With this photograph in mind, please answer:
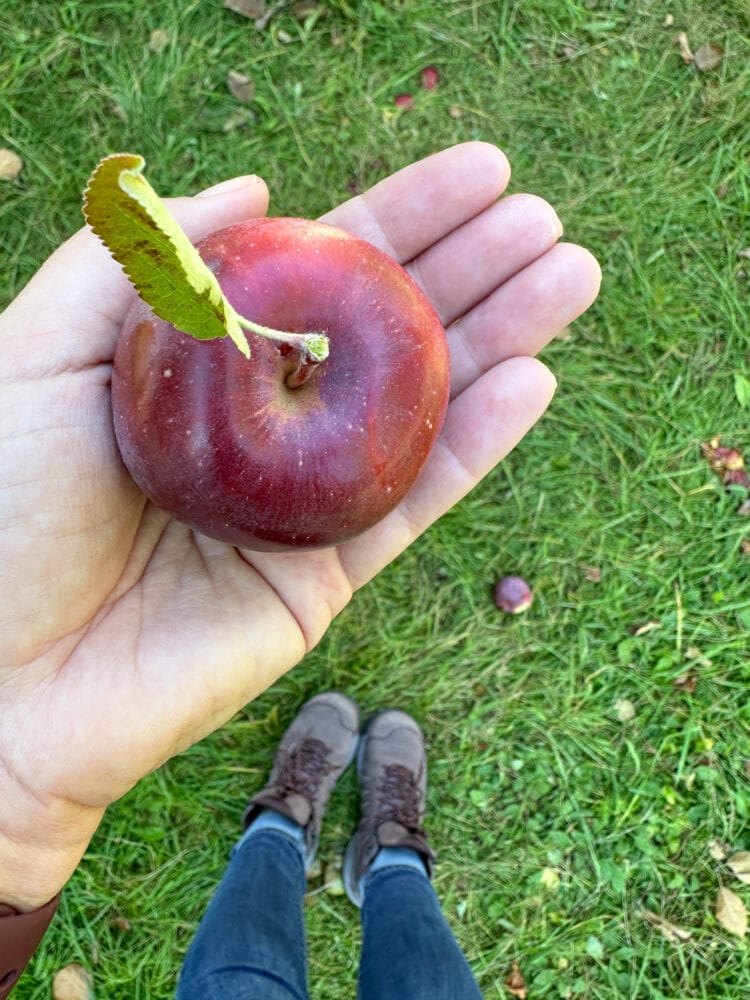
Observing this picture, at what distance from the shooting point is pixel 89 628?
7.07ft

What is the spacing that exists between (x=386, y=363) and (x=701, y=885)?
2.85m

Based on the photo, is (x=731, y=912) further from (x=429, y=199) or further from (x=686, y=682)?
(x=429, y=199)

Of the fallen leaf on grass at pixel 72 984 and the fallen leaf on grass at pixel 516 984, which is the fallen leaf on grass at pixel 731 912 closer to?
the fallen leaf on grass at pixel 516 984

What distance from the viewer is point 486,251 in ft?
8.46

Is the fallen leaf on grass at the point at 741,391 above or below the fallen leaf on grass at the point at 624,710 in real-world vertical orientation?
above

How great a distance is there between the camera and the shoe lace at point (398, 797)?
3277 mm

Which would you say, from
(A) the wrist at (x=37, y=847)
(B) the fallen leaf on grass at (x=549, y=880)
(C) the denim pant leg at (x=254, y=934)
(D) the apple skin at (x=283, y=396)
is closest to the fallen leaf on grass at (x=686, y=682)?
(B) the fallen leaf on grass at (x=549, y=880)

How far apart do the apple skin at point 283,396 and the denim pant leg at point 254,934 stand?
1.57 metres

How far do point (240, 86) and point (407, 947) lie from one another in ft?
11.2

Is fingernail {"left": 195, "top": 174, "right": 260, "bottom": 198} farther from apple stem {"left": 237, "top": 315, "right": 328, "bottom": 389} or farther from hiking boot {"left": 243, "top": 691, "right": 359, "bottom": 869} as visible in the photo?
hiking boot {"left": 243, "top": 691, "right": 359, "bottom": 869}

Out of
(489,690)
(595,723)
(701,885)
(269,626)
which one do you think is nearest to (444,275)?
(269,626)

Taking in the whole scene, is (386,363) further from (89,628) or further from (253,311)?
(89,628)

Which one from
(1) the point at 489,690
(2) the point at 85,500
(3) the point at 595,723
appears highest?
(2) the point at 85,500

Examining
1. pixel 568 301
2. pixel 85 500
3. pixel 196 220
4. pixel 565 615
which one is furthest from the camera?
pixel 565 615
